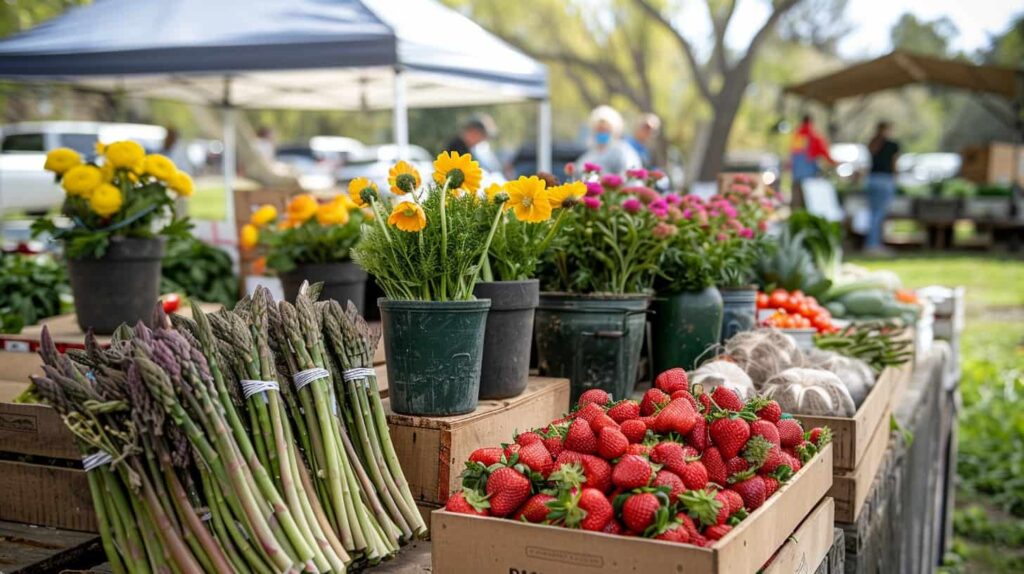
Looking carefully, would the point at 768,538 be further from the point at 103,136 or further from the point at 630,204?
the point at 103,136

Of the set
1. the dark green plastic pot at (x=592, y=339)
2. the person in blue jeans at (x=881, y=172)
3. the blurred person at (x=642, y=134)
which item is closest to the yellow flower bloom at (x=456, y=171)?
the dark green plastic pot at (x=592, y=339)

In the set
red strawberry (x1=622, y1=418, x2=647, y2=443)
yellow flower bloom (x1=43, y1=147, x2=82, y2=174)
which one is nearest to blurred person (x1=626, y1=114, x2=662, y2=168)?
yellow flower bloom (x1=43, y1=147, x2=82, y2=174)

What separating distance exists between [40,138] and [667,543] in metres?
21.6

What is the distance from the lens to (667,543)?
6.00 ft

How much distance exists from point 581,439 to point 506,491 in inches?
9.8

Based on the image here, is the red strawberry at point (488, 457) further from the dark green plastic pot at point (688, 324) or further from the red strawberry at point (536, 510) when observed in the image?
the dark green plastic pot at point (688, 324)

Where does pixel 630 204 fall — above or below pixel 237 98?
below

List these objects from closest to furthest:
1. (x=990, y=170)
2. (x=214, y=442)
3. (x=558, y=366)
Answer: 1. (x=214, y=442)
2. (x=558, y=366)
3. (x=990, y=170)

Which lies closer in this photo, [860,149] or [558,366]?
[558,366]

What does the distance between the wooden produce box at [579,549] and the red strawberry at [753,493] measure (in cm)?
3

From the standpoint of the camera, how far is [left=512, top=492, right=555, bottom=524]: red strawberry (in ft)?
6.57

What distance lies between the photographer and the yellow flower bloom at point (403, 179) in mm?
2510

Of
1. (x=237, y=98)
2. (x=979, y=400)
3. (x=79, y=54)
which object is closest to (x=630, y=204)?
(x=79, y=54)

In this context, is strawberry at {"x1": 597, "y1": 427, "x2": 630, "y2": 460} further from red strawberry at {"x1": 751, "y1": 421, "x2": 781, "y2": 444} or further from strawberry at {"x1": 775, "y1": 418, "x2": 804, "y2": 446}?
strawberry at {"x1": 775, "y1": 418, "x2": 804, "y2": 446}
